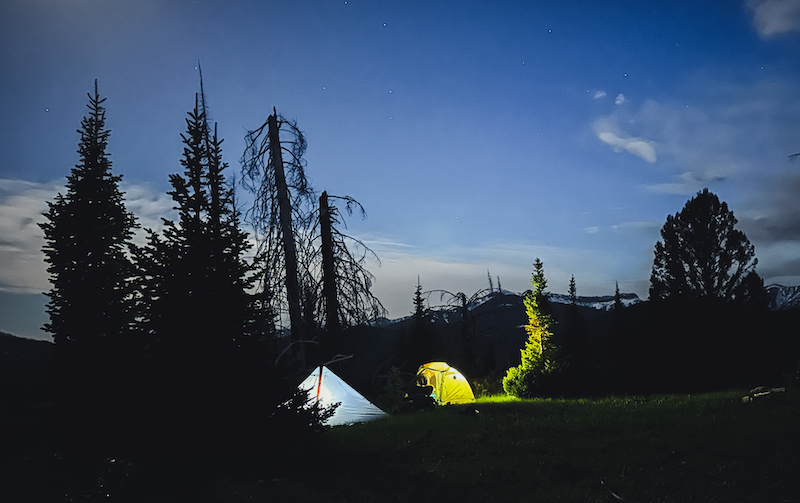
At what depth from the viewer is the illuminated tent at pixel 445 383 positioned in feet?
66.6

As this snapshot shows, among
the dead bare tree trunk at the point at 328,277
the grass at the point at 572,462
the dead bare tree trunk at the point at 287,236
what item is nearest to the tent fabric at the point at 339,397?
the dead bare tree trunk at the point at 287,236

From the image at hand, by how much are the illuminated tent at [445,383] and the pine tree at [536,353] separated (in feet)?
10.5

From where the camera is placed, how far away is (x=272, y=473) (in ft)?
21.5

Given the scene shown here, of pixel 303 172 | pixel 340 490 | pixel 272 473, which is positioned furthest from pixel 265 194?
pixel 340 490

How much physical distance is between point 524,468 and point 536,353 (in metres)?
18.0

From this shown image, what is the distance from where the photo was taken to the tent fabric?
12.5m

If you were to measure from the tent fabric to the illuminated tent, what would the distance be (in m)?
7.36

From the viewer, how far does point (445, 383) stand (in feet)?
67.4

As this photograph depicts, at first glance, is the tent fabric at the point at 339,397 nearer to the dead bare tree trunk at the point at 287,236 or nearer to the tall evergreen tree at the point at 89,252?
the dead bare tree trunk at the point at 287,236

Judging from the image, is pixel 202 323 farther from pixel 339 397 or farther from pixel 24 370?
pixel 24 370

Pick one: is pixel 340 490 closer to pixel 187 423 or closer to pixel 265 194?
pixel 187 423

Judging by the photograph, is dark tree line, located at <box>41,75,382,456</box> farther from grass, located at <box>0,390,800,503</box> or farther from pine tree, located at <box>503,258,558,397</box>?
pine tree, located at <box>503,258,558,397</box>

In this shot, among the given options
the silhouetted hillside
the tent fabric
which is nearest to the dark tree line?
the tent fabric

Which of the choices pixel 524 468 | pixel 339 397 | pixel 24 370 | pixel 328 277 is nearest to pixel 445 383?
pixel 328 277
